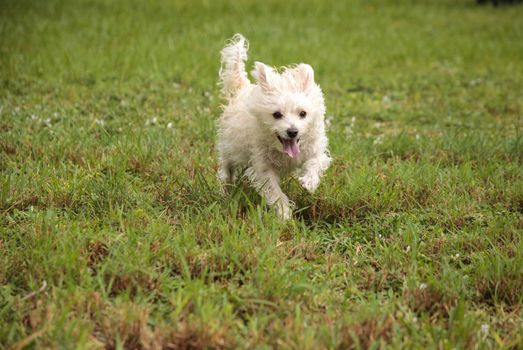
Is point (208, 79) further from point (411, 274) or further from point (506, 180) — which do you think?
point (411, 274)

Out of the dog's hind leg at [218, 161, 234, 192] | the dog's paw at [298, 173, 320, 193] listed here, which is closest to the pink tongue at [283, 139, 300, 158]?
the dog's paw at [298, 173, 320, 193]

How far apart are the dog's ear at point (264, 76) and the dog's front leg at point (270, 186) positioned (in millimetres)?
556

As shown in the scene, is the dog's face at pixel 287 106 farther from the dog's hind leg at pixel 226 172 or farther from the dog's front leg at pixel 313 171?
the dog's hind leg at pixel 226 172

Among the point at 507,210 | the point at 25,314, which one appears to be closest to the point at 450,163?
the point at 507,210

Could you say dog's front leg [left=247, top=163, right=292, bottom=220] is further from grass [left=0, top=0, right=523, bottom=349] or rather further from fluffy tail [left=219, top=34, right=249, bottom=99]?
fluffy tail [left=219, top=34, right=249, bottom=99]

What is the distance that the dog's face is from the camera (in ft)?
14.3

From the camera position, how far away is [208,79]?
8.65m

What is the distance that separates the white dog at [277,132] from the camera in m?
4.38

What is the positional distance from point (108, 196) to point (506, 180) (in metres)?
3.11

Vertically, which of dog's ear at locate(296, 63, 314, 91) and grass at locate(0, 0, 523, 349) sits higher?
dog's ear at locate(296, 63, 314, 91)

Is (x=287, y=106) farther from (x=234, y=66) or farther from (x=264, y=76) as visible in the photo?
(x=234, y=66)

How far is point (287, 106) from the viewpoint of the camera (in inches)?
171

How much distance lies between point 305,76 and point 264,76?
28cm

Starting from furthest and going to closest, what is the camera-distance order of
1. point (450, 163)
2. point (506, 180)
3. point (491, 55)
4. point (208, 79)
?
1. point (491, 55)
2. point (208, 79)
3. point (450, 163)
4. point (506, 180)
